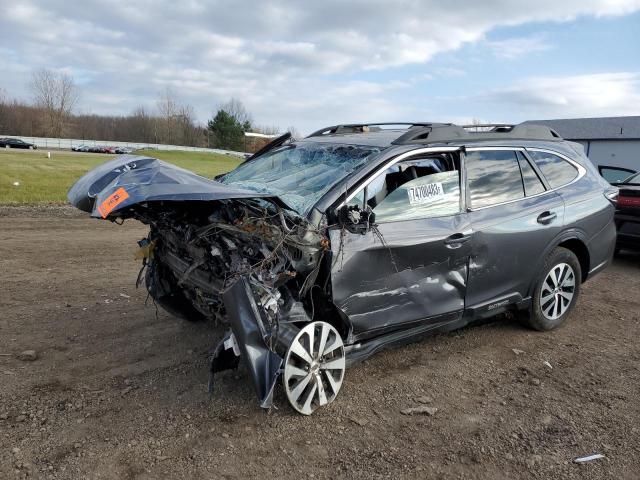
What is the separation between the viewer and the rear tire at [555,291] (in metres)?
4.91

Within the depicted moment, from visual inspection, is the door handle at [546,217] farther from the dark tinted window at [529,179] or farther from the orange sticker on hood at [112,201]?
the orange sticker on hood at [112,201]

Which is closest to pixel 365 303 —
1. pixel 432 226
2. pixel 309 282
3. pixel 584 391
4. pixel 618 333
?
pixel 309 282

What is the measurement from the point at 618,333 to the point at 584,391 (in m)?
1.60

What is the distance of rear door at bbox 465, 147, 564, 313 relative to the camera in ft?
14.0

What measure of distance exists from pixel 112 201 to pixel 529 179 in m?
3.58

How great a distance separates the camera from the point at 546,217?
15.6 feet

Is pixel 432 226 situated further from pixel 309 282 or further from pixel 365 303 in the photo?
pixel 309 282

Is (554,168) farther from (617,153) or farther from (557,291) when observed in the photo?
(617,153)

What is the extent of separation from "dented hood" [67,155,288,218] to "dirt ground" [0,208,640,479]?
1.35 metres

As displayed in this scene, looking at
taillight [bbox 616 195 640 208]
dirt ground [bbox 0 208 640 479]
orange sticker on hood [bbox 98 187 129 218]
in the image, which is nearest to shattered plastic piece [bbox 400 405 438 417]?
dirt ground [bbox 0 208 640 479]

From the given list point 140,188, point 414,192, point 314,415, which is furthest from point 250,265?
point 414,192

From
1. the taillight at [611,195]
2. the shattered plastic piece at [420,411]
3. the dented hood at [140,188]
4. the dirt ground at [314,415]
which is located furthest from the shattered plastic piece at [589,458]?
the taillight at [611,195]

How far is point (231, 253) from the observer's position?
11.5 ft

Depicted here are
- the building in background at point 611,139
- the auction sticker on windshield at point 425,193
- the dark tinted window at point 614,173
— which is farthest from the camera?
the building in background at point 611,139
